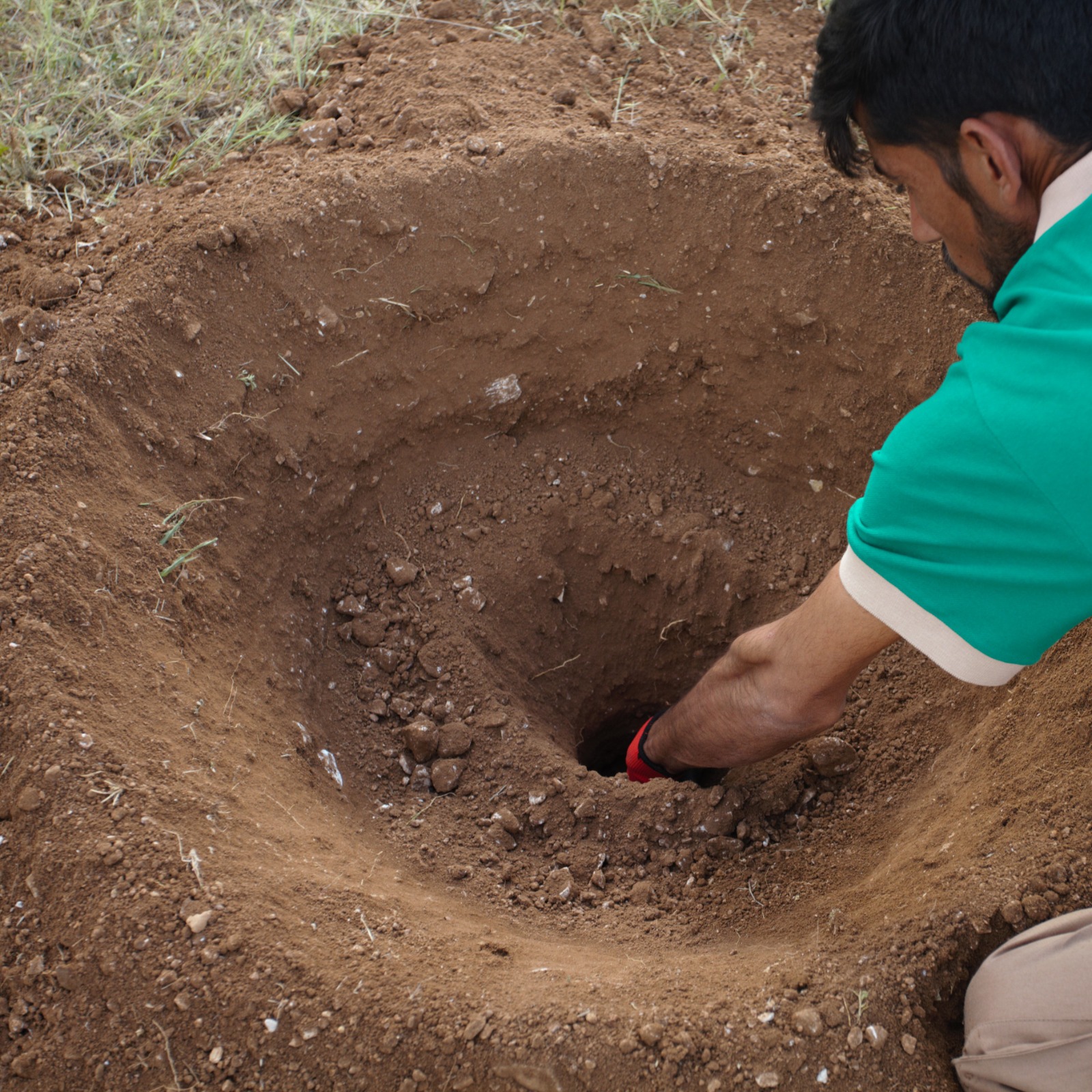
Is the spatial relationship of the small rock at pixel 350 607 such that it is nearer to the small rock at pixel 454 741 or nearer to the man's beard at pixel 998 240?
the small rock at pixel 454 741

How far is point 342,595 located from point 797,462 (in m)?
1.49

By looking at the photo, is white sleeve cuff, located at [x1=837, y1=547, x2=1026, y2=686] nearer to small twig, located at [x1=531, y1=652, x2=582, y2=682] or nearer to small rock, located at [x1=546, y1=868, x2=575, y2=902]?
small rock, located at [x1=546, y1=868, x2=575, y2=902]

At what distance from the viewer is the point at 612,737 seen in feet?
10.6

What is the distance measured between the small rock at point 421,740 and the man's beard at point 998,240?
5.40 feet

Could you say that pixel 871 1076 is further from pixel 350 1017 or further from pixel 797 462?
pixel 797 462

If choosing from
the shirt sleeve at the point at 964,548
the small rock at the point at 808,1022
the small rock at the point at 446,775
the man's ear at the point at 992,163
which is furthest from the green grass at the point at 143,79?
the small rock at the point at 808,1022

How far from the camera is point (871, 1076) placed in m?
1.49

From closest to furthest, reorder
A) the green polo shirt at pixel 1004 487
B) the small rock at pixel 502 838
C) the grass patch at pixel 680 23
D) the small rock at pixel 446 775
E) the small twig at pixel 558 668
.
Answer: the green polo shirt at pixel 1004 487
the small rock at pixel 502 838
the small rock at pixel 446 775
the small twig at pixel 558 668
the grass patch at pixel 680 23

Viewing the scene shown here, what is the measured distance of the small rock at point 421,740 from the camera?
2404 millimetres

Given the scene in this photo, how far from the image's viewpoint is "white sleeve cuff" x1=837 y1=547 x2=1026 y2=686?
4.98 feet

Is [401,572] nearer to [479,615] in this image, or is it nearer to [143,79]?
[479,615]

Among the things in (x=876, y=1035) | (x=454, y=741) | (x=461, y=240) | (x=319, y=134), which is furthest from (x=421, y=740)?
Answer: (x=319, y=134)

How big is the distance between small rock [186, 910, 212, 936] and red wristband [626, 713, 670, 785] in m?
1.40

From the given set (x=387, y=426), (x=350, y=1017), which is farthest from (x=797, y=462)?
(x=350, y=1017)
